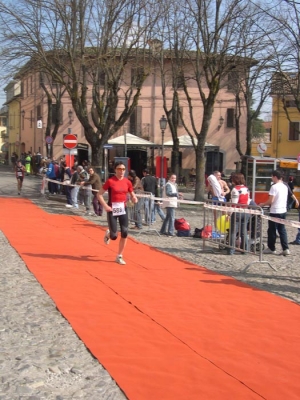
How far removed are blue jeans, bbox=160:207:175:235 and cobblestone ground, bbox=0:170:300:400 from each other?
3316mm

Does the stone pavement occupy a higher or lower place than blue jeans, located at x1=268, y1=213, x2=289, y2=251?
lower

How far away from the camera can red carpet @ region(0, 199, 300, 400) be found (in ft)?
17.0

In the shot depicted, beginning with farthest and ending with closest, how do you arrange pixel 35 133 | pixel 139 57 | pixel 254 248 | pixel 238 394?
1. pixel 35 133
2. pixel 139 57
3. pixel 254 248
4. pixel 238 394

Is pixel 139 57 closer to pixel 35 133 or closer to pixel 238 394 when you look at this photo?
pixel 238 394

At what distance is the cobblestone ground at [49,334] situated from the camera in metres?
4.92

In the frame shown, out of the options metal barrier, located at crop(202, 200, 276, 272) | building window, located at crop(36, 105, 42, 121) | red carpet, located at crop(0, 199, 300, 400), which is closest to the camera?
red carpet, located at crop(0, 199, 300, 400)

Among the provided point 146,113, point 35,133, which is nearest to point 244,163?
point 146,113

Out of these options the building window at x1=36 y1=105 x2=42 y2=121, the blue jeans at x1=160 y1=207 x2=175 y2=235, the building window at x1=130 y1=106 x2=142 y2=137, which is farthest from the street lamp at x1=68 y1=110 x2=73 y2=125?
the blue jeans at x1=160 y1=207 x2=175 y2=235

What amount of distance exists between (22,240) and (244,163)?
17.3 meters

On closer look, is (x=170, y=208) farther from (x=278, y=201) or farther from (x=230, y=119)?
(x=230, y=119)

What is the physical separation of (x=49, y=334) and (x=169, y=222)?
10346 mm

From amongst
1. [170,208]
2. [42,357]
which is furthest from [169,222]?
[42,357]

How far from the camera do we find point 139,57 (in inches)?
1075

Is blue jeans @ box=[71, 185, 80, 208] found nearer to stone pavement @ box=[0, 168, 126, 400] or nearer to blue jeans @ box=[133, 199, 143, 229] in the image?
blue jeans @ box=[133, 199, 143, 229]
